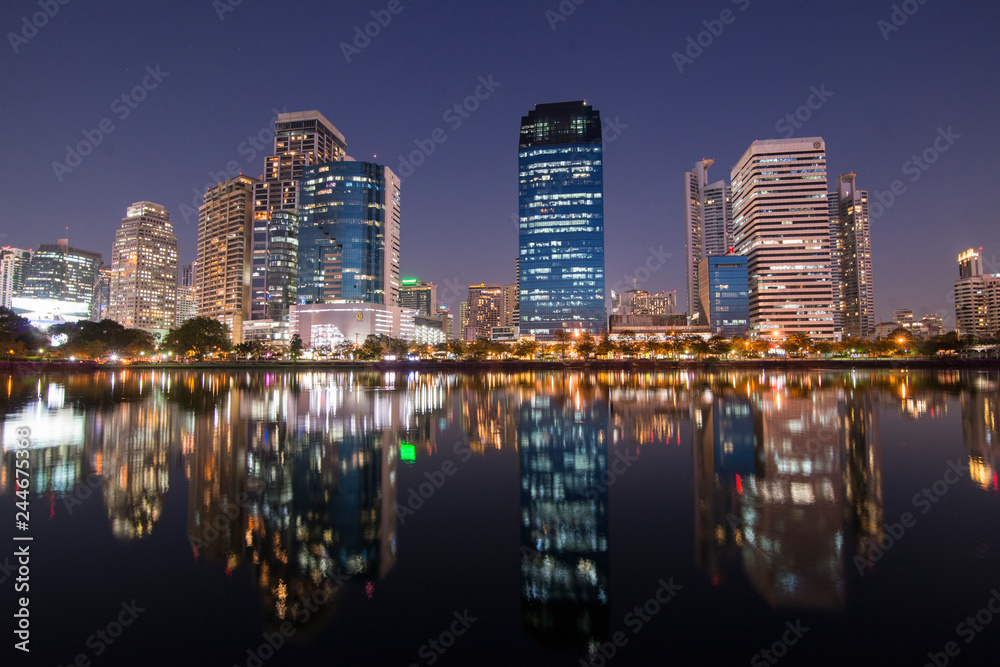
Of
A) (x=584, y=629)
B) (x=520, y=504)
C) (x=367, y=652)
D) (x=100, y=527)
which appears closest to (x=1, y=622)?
(x=100, y=527)

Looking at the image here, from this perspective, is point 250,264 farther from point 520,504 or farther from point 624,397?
point 520,504

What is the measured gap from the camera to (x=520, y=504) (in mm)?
10930

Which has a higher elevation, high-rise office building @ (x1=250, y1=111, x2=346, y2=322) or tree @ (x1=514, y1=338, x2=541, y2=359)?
high-rise office building @ (x1=250, y1=111, x2=346, y2=322)

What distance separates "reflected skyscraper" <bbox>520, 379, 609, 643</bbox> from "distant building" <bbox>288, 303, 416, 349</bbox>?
516ft

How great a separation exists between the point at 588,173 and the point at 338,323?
10178cm

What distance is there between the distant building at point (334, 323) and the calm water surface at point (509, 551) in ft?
507

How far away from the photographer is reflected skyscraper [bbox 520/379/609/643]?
6.30m

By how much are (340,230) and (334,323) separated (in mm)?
33523

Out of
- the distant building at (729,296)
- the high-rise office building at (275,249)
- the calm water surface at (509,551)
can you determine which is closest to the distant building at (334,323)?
the high-rise office building at (275,249)

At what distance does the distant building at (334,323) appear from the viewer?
167375 mm

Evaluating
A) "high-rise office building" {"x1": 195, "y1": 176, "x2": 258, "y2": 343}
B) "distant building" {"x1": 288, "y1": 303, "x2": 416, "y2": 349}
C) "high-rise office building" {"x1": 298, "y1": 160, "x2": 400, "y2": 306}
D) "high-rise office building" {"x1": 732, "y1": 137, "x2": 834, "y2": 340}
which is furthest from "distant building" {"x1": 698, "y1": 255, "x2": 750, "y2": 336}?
"high-rise office building" {"x1": 195, "y1": 176, "x2": 258, "y2": 343}

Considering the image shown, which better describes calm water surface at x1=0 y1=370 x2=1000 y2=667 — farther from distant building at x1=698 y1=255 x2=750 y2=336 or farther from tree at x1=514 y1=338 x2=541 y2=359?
distant building at x1=698 y1=255 x2=750 y2=336

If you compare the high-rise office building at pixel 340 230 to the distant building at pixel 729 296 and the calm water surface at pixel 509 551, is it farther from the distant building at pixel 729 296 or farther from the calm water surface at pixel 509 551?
the calm water surface at pixel 509 551

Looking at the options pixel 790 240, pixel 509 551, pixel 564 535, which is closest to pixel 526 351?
pixel 790 240
